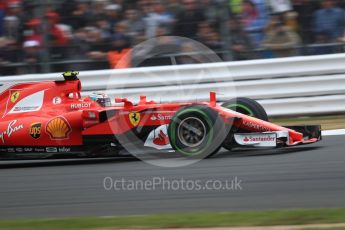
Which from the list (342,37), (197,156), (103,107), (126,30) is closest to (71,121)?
(103,107)

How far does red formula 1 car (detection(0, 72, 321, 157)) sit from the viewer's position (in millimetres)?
7703

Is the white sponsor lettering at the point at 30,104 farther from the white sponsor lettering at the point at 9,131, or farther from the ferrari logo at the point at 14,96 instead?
the white sponsor lettering at the point at 9,131

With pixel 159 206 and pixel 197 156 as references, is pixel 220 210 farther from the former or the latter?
pixel 197 156

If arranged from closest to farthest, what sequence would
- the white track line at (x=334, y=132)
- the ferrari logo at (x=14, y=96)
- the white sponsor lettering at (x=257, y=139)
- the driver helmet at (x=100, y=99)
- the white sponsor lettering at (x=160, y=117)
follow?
the white sponsor lettering at (x=257, y=139)
the white sponsor lettering at (x=160, y=117)
the driver helmet at (x=100, y=99)
the ferrari logo at (x=14, y=96)
the white track line at (x=334, y=132)

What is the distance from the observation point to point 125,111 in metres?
7.96

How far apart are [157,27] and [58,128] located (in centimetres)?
355

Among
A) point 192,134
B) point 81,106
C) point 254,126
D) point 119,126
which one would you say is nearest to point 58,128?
point 81,106

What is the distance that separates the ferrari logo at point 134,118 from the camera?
312 inches

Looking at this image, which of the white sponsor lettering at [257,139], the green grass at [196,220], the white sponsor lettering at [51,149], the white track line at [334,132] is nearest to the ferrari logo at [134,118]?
the white sponsor lettering at [51,149]

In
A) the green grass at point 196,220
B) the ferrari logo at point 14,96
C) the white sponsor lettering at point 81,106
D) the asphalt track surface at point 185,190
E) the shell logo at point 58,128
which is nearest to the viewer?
the green grass at point 196,220

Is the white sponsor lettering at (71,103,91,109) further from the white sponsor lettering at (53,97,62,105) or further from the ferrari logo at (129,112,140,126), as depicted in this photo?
the ferrari logo at (129,112,140,126)

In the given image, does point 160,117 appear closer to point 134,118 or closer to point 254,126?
point 134,118

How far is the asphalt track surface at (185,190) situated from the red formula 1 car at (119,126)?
0.21 m

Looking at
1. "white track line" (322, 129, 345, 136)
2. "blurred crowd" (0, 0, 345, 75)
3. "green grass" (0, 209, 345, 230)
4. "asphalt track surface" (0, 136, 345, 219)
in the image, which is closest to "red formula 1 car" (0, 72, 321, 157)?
"asphalt track surface" (0, 136, 345, 219)
